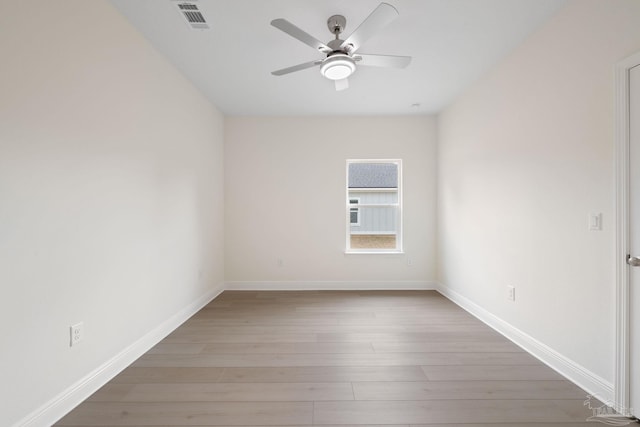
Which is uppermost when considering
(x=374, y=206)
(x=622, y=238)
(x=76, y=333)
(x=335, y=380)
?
(x=374, y=206)

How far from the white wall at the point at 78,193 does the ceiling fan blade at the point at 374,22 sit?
1.81m

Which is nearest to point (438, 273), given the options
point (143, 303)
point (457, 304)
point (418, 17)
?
point (457, 304)

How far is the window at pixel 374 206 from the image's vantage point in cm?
480

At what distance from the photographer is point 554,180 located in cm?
230

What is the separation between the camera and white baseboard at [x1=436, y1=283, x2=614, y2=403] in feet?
6.25

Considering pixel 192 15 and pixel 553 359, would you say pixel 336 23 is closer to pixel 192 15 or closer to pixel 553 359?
pixel 192 15

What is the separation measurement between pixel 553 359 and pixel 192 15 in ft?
12.9

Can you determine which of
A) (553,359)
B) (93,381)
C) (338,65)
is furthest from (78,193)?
(553,359)

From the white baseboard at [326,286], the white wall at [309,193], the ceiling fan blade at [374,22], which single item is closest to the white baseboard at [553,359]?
the white baseboard at [326,286]

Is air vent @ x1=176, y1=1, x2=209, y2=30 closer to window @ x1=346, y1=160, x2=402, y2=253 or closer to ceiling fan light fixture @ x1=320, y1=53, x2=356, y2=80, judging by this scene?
ceiling fan light fixture @ x1=320, y1=53, x2=356, y2=80

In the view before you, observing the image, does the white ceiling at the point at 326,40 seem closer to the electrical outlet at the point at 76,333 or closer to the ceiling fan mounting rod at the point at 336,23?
the ceiling fan mounting rod at the point at 336,23

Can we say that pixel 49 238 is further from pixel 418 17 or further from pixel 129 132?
pixel 418 17

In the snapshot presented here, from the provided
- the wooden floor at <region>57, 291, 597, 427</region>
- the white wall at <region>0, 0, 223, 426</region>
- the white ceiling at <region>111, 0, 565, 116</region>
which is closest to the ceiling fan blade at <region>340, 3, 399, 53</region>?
the white ceiling at <region>111, 0, 565, 116</region>

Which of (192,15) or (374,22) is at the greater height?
(192,15)
